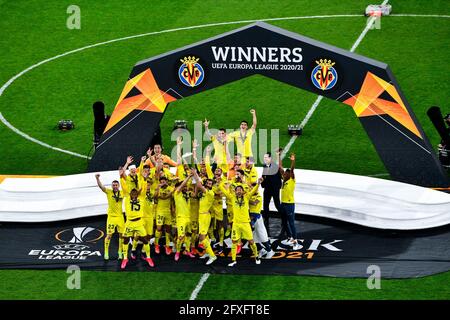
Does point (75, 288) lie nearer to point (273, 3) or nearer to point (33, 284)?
point (33, 284)

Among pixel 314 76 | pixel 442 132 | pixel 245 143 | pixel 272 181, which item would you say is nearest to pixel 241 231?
pixel 272 181

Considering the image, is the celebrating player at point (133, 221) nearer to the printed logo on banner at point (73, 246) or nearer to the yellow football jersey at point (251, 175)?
the printed logo on banner at point (73, 246)

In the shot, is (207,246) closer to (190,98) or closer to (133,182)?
(133,182)

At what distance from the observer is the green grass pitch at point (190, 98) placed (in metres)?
21.2

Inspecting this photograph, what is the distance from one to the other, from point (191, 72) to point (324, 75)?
2731 millimetres

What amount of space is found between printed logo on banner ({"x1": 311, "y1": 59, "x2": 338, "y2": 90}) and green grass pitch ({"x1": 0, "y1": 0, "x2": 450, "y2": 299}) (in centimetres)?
290

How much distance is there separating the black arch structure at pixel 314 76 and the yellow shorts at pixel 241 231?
3867mm

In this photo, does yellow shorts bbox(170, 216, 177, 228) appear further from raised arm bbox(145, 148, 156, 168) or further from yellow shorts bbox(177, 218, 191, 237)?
raised arm bbox(145, 148, 156, 168)

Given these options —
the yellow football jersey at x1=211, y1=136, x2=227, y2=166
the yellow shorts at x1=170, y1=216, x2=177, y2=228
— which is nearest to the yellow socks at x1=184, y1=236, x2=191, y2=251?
the yellow shorts at x1=170, y1=216, x2=177, y2=228

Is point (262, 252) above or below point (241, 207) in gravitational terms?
below

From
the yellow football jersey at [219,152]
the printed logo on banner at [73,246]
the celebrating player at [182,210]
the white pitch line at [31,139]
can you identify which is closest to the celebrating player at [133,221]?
the celebrating player at [182,210]

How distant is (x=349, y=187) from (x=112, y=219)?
17.1 feet

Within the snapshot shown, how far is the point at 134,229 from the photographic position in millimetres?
22203
